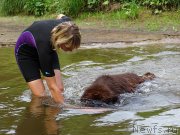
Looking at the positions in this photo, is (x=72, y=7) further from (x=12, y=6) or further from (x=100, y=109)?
(x=100, y=109)

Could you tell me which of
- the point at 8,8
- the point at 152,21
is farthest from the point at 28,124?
the point at 8,8

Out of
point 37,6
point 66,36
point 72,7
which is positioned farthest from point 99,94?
point 37,6

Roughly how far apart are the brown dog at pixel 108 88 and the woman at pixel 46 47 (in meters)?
0.42

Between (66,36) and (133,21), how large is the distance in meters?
8.44

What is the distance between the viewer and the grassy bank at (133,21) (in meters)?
12.3

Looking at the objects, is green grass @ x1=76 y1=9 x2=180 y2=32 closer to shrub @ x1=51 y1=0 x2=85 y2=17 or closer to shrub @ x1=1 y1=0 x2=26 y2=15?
shrub @ x1=51 y1=0 x2=85 y2=17

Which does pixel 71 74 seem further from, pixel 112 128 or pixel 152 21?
pixel 152 21

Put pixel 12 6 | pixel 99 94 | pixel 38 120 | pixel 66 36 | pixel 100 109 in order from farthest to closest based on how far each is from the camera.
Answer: pixel 12 6 < pixel 99 94 < pixel 100 109 < pixel 38 120 < pixel 66 36

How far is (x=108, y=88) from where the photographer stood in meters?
5.74

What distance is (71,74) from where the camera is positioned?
26.6 feet

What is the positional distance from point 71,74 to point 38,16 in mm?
8597

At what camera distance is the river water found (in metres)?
4.89

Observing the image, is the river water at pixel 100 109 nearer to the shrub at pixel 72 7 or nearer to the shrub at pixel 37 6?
the shrub at pixel 72 7

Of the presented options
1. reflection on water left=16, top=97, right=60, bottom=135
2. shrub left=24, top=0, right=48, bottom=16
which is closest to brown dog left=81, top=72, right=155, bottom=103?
reflection on water left=16, top=97, right=60, bottom=135
